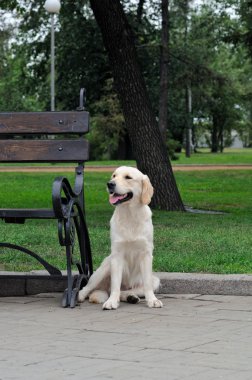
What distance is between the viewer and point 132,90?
16.0 meters

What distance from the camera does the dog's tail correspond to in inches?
310

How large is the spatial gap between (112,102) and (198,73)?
9731mm

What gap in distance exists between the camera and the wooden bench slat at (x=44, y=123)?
863 centimetres

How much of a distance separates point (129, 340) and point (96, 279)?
5.46 ft

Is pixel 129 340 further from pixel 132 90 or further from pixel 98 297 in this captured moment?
pixel 132 90

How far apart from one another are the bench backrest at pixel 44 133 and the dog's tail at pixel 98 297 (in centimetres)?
125

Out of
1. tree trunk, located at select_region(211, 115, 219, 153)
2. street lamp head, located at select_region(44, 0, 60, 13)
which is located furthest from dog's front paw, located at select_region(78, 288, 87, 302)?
tree trunk, located at select_region(211, 115, 219, 153)

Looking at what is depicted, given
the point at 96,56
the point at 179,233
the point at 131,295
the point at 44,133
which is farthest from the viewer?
the point at 96,56

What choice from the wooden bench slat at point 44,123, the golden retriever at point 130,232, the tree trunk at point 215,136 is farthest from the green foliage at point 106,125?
the golden retriever at point 130,232

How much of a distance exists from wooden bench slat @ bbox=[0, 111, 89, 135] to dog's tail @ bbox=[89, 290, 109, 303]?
1.51m

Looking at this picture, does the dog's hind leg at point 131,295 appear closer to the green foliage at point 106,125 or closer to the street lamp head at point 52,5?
the street lamp head at point 52,5

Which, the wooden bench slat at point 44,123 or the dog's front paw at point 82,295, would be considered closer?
the dog's front paw at point 82,295

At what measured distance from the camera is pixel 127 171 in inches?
301

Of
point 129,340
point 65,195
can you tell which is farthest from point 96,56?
point 129,340
